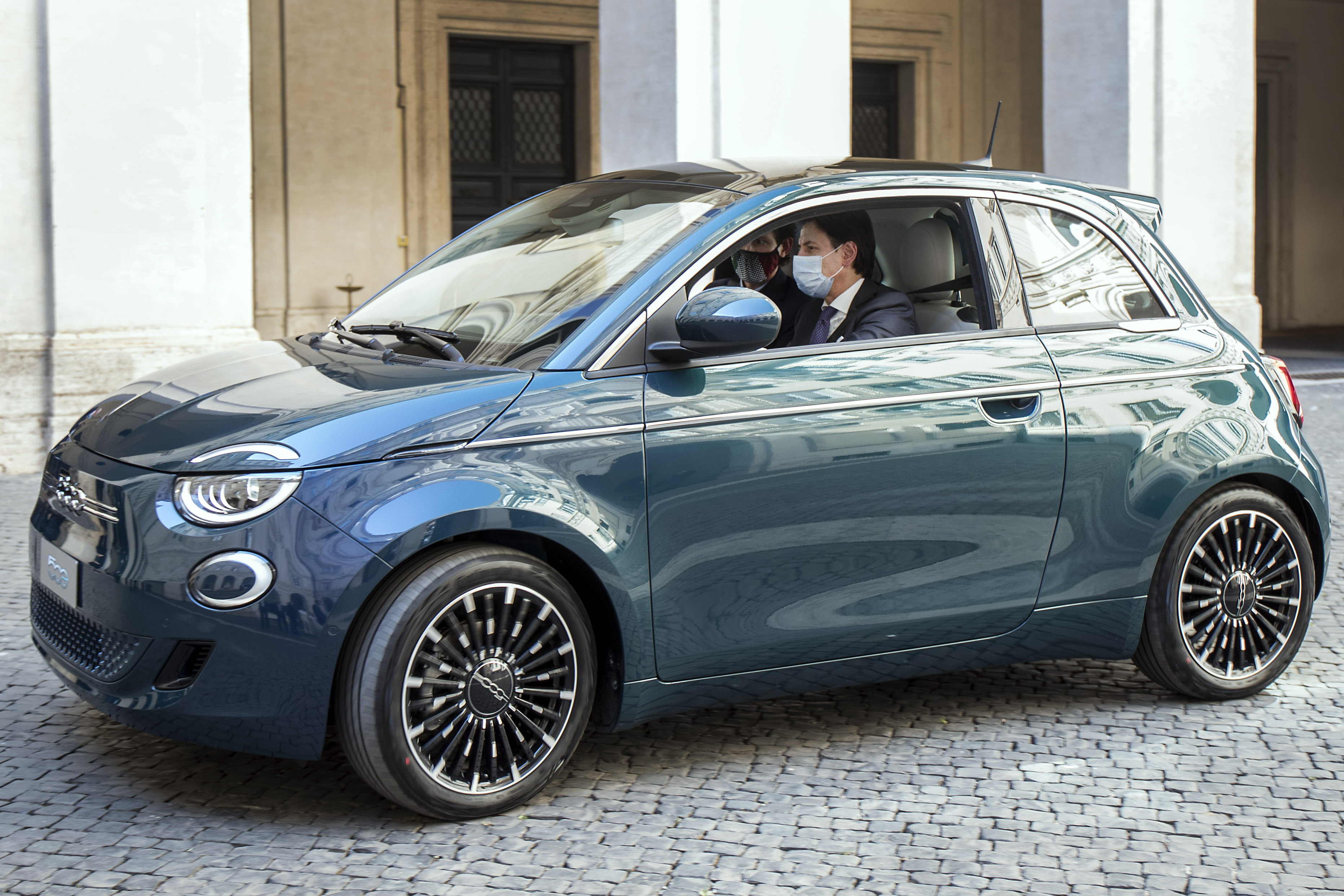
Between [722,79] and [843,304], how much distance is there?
7.02 m

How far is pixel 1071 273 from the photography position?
4.71m

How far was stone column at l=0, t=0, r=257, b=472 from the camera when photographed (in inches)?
386

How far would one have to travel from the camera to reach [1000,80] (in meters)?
20.3

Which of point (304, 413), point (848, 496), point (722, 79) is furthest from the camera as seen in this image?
point (722, 79)

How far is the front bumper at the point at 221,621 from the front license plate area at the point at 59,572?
0.08 m

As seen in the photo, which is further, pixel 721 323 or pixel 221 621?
pixel 721 323

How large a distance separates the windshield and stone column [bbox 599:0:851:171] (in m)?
6.48

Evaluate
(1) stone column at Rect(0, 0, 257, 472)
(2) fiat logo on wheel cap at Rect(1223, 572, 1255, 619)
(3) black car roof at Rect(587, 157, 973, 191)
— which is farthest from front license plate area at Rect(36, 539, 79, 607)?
(1) stone column at Rect(0, 0, 257, 472)

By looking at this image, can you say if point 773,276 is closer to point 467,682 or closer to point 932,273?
point 932,273

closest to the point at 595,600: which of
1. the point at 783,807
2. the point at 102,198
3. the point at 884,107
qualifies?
the point at 783,807

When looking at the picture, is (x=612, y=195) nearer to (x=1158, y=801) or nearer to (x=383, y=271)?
(x=1158, y=801)

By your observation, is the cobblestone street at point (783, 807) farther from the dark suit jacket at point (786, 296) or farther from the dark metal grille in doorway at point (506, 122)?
the dark metal grille in doorway at point (506, 122)

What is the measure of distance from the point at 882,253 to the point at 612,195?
85 cm

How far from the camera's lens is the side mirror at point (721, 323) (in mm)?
3869
